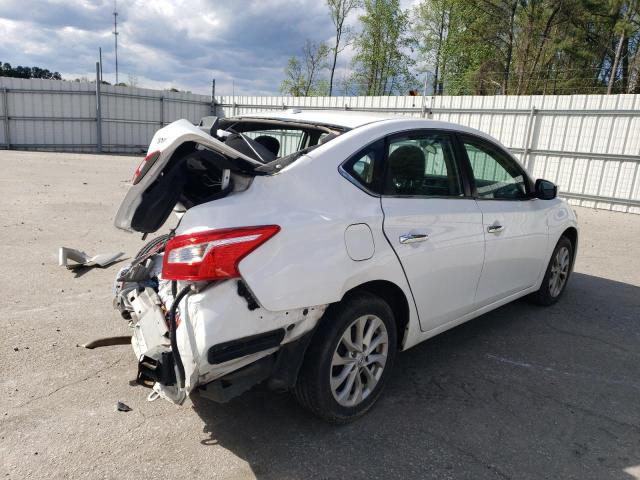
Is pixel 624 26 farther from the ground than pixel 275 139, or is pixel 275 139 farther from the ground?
pixel 624 26

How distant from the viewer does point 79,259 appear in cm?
553

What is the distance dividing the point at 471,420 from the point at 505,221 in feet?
5.16

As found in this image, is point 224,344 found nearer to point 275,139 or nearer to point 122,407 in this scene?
point 122,407

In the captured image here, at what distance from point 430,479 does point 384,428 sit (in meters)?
0.45

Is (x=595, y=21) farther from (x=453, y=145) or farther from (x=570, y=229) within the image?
(x=453, y=145)

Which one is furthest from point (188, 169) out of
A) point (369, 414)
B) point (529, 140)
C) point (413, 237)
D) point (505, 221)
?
point (529, 140)

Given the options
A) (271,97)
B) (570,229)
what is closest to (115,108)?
(271,97)

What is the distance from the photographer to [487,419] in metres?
3.00

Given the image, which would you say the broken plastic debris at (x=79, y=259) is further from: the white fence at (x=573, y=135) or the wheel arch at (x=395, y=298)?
the white fence at (x=573, y=135)

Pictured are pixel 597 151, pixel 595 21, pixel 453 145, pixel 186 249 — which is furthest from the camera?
pixel 595 21

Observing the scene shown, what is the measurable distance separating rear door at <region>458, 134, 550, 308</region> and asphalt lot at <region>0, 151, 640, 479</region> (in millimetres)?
529

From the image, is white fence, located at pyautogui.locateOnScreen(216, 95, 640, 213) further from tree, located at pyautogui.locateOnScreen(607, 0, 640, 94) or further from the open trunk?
the open trunk

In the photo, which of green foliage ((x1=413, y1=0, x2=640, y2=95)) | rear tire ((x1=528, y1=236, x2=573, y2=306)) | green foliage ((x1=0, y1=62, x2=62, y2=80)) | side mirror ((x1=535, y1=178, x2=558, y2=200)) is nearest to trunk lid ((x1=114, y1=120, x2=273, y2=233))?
side mirror ((x1=535, y1=178, x2=558, y2=200))

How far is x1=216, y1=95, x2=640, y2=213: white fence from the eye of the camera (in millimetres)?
11938
